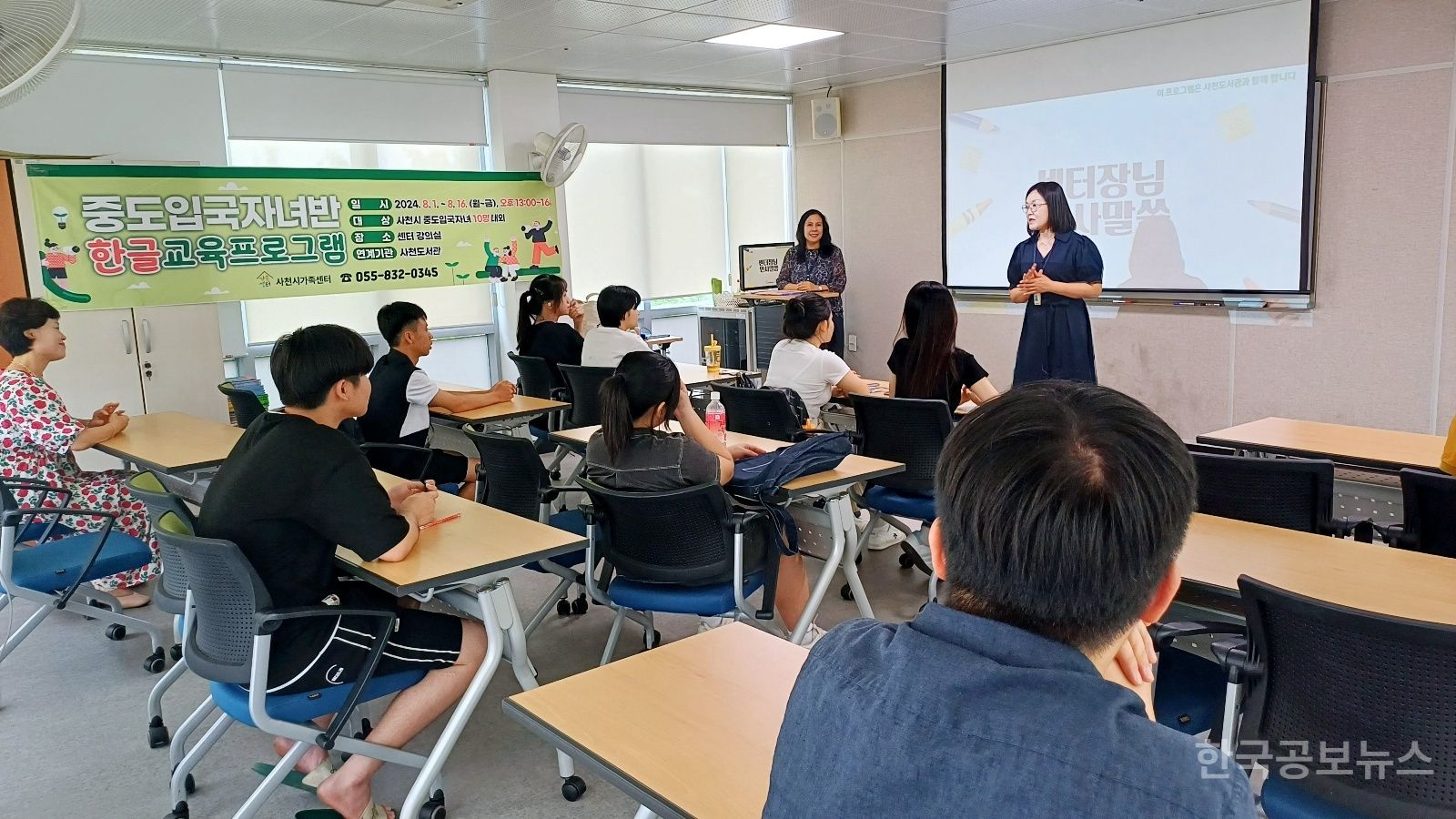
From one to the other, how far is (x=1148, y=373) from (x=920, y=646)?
636cm

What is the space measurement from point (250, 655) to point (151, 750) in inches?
44.7

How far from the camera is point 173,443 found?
13.9 ft

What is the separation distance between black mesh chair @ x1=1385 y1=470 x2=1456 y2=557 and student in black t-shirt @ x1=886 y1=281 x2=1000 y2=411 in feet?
5.81

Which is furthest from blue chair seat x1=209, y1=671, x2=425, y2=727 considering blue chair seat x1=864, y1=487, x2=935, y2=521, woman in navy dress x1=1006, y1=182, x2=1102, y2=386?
woman in navy dress x1=1006, y1=182, x2=1102, y2=386

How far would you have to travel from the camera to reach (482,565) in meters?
2.46

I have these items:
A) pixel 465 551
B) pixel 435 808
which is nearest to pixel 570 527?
pixel 465 551

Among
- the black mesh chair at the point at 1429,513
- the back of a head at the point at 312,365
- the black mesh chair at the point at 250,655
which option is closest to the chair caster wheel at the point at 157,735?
the black mesh chair at the point at 250,655

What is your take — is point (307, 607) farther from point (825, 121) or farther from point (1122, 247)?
point (825, 121)

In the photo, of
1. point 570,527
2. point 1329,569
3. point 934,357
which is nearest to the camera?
point 1329,569

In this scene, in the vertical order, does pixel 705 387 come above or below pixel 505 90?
below

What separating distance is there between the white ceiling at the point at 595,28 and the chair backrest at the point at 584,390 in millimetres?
1850

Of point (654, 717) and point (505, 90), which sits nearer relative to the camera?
point (654, 717)

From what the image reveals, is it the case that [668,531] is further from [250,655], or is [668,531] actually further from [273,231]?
[273,231]

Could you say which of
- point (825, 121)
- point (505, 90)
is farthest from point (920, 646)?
point (825, 121)
